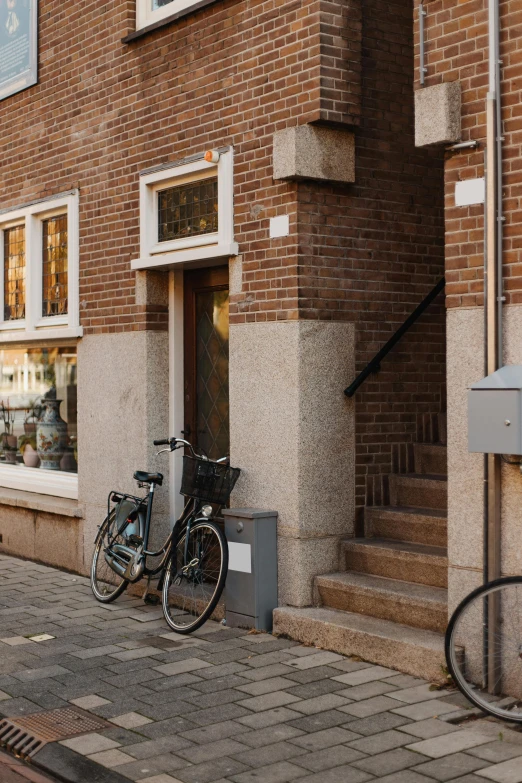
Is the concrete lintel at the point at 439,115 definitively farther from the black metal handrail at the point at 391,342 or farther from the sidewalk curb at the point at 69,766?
the sidewalk curb at the point at 69,766

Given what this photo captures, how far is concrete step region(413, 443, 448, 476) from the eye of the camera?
7.85 m

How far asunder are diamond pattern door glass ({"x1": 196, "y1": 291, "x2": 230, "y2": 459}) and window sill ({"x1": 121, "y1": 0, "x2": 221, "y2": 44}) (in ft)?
7.13

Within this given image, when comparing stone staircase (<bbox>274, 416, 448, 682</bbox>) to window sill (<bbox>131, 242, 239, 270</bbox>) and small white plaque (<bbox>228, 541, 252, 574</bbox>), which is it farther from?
window sill (<bbox>131, 242, 239, 270</bbox>)

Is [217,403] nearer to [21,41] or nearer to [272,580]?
[272,580]

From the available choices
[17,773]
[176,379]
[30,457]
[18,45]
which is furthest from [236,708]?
[18,45]

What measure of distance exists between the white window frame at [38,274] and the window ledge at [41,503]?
5.11 ft

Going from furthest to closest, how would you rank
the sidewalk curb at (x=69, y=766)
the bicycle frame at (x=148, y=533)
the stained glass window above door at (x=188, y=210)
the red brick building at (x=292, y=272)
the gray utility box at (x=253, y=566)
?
the stained glass window above door at (x=188, y=210)
the bicycle frame at (x=148, y=533)
the gray utility box at (x=253, y=566)
the red brick building at (x=292, y=272)
the sidewalk curb at (x=69, y=766)

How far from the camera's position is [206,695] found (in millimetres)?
6027

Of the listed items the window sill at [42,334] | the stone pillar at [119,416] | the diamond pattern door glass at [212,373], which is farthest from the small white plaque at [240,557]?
the window sill at [42,334]

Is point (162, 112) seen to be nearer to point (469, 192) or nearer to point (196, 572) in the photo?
point (469, 192)

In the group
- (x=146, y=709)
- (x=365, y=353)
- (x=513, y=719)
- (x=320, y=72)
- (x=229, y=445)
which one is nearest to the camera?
(x=513, y=719)

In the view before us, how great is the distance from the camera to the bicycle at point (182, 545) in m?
7.47

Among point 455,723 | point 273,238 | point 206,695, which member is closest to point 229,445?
point 273,238

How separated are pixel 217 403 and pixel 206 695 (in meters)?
3.17
